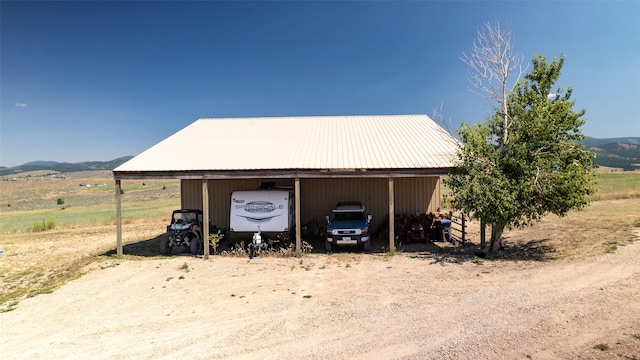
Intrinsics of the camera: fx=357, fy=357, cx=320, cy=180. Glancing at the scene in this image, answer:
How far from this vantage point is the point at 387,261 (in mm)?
11789

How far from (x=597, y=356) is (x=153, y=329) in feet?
25.0

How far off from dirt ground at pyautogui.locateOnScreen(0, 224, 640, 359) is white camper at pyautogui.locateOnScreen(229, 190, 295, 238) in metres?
1.99

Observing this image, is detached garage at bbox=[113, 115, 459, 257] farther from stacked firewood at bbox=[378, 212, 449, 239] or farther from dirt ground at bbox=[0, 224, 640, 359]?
dirt ground at bbox=[0, 224, 640, 359]

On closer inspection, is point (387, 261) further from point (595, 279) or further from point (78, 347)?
point (78, 347)

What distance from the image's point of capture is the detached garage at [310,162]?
12.8m

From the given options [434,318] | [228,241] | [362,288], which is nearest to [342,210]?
[362,288]

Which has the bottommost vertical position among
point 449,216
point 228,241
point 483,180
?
point 228,241

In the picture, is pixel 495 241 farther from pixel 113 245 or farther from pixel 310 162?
pixel 113 245

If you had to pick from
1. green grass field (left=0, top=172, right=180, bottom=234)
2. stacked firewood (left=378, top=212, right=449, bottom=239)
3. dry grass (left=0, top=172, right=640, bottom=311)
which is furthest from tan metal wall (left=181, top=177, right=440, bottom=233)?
green grass field (left=0, top=172, right=180, bottom=234)

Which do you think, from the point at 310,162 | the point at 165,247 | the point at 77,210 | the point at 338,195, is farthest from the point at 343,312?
the point at 77,210

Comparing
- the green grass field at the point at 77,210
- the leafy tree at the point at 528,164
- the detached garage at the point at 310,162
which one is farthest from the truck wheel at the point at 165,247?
the green grass field at the point at 77,210

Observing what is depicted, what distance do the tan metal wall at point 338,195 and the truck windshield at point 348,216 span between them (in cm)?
335

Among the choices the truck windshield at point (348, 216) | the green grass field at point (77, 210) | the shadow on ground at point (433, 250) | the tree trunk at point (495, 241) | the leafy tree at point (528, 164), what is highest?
the leafy tree at point (528, 164)

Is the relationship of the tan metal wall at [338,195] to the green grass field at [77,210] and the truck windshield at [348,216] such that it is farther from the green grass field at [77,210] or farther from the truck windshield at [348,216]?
the green grass field at [77,210]
